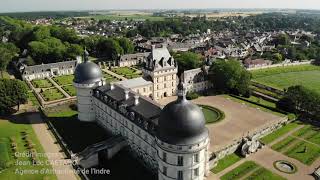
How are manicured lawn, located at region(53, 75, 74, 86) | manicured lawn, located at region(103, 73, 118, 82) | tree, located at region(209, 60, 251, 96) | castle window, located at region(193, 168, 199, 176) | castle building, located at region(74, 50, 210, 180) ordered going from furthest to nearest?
1. manicured lawn, located at region(103, 73, 118, 82)
2. manicured lawn, located at region(53, 75, 74, 86)
3. tree, located at region(209, 60, 251, 96)
4. castle window, located at region(193, 168, 199, 176)
5. castle building, located at region(74, 50, 210, 180)

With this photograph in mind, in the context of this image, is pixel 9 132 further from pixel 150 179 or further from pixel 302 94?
pixel 302 94

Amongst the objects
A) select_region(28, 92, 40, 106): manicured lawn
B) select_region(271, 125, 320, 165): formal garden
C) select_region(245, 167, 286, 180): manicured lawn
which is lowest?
select_region(245, 167, 286, 180): manicured lawn

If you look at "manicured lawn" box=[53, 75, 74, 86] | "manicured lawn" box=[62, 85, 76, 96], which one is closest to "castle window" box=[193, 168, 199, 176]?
"manicured lawn" box=[62, 85, 76, 96]

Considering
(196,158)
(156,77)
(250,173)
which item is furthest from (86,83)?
(250,173)

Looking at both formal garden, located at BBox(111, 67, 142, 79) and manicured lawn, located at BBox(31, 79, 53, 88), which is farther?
formal garden, located at BBox(111, 67, 142, 79)

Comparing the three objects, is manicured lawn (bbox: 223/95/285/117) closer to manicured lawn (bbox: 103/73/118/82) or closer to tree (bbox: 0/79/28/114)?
manicured lawn (bbox: 103/73/118/82)

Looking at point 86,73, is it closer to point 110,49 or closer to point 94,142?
point 94,142
